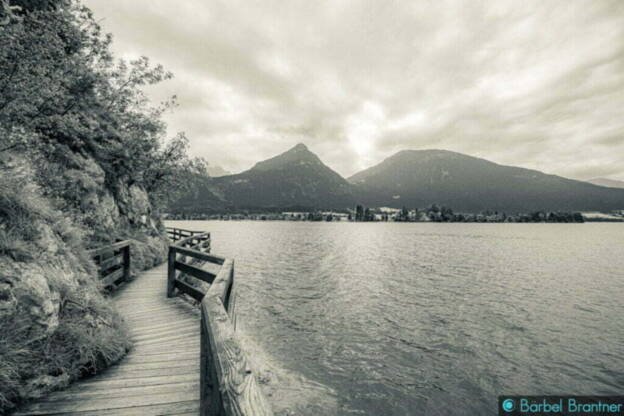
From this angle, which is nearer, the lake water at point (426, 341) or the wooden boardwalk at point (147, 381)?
the wooden boardwalk at point (147, 381)

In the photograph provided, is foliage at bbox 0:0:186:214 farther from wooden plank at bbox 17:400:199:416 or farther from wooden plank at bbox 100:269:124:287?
wooden plank at bbox 17:400:199:416

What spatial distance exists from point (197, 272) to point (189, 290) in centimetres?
68

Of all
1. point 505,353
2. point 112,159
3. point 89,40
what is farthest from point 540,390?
point 89,40

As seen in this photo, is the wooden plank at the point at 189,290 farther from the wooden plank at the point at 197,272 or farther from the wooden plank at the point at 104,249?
the wooden plank at the point at 104,249

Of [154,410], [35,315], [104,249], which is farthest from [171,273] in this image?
[154,410]

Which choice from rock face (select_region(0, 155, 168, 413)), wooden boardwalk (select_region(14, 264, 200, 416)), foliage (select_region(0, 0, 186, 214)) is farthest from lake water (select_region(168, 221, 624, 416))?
foliage (select_region(0, 0, 186, 214))

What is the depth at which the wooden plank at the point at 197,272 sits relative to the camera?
6998mm

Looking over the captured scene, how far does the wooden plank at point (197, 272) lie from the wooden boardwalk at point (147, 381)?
37.5 inches

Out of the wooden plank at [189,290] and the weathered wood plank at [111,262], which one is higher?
the weathered wood plank at [111,262]

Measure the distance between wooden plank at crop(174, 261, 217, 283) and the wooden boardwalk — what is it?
3.12 ft

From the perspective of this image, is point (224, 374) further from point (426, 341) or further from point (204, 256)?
point (426, 341)

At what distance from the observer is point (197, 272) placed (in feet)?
25.5

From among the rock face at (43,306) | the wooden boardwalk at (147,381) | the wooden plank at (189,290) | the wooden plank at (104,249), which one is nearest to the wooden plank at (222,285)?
the wooden boardwalk at (147,381)

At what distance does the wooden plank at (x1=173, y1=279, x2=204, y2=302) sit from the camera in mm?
7621
